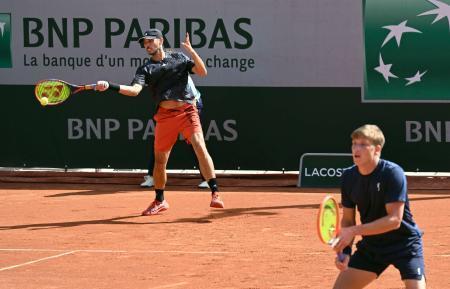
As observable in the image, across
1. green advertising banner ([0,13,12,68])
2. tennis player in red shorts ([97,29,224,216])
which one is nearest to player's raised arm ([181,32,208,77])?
tennis player in red shorts ([97,29,224,216])

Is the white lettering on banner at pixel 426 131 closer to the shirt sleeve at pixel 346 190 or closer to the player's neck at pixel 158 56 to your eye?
the player's neck at pixel 158 56

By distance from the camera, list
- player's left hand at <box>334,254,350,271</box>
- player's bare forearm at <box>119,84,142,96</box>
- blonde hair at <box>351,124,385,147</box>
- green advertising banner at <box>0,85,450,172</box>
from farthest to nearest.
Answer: green advertising banner at <box>0,85,450,172</box>, player's bare forearm at <box>119,84,142,96</box>, player's left hand at <box>334,254,350,271</box>, blonde hair at <box>351,124,385,147</box>

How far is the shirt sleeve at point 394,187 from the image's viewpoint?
17.7 ft

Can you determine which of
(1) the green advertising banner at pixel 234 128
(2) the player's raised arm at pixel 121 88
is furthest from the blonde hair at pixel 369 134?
(1) the green advertising banner at pixel 234 128

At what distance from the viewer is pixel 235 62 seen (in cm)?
1368

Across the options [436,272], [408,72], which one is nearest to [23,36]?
[408,72]

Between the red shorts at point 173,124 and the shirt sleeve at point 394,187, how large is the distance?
5500 millimetres

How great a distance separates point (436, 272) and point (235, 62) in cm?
616

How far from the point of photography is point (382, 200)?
5.45 meters

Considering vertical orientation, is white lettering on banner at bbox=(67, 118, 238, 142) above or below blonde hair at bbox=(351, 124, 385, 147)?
above

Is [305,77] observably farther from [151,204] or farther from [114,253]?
[114,253]

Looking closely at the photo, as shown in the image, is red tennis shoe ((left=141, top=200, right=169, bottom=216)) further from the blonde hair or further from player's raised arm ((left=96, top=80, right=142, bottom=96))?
the blonde hair

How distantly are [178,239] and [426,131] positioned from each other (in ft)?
15.7

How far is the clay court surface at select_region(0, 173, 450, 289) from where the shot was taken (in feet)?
26.0
